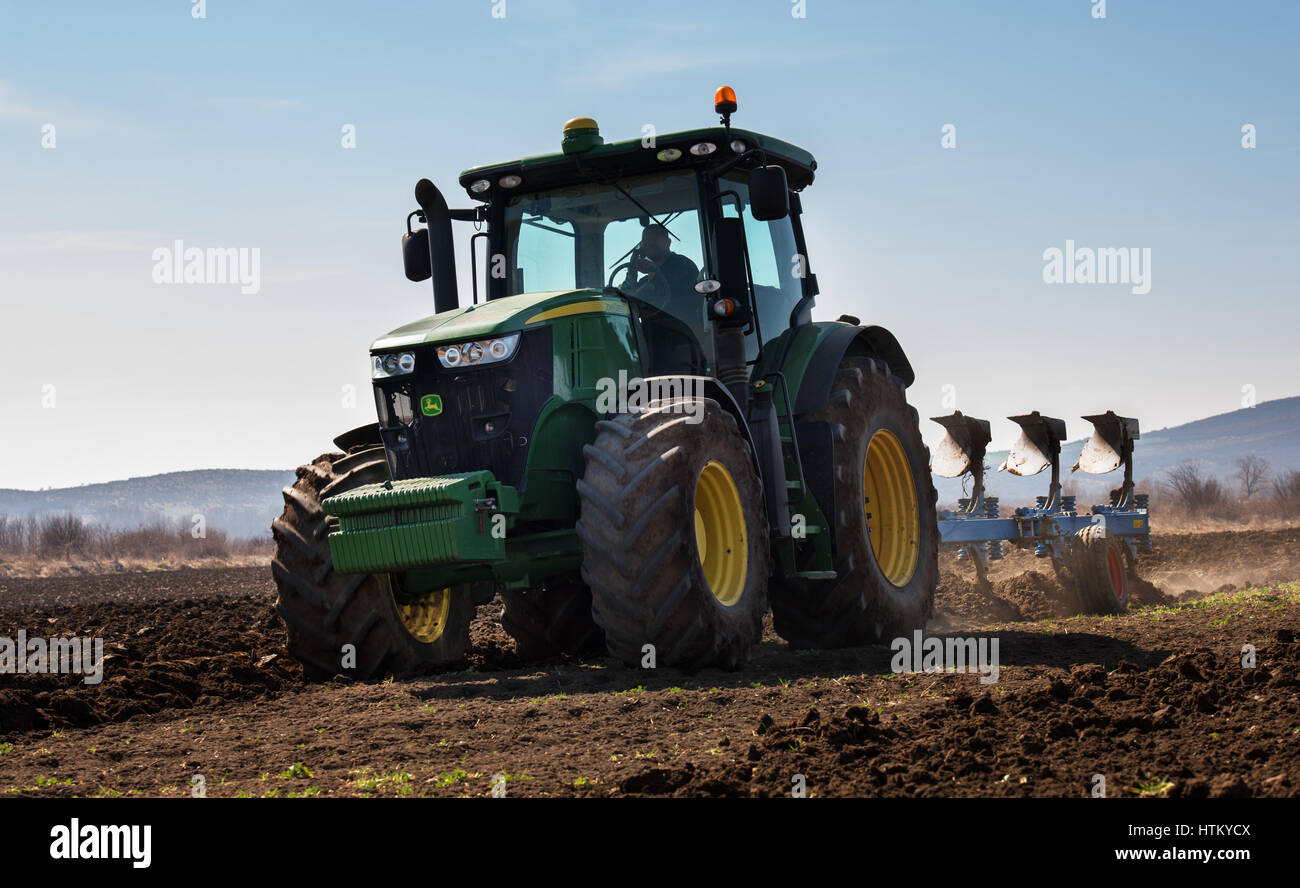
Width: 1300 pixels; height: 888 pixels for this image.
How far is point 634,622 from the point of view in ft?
21.5

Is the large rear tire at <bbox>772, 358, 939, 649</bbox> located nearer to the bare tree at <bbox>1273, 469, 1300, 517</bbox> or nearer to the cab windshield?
the cab windshield

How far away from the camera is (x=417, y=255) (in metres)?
8.62

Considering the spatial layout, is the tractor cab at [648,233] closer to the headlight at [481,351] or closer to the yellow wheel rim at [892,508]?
the headlight at [481,351]

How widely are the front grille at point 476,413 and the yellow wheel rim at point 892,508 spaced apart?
10.7 ft

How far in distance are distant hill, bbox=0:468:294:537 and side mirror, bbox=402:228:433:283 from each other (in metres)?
152

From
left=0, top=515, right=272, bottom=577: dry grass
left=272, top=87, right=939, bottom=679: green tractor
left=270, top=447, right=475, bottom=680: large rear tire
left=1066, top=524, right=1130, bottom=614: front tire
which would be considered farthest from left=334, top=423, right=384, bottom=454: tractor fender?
left=0, top=515, right=272, bottom=577: dry grass

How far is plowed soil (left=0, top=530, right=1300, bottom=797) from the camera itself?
4332mm

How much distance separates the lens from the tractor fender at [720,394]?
7430 mm

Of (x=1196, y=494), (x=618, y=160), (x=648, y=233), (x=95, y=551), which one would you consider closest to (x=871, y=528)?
(x=648, y=233)

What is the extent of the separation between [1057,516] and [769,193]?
646 centimetres

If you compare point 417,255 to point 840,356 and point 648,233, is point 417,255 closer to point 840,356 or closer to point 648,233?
point 648,233

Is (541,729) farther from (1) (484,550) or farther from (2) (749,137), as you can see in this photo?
(2) (749,137)
